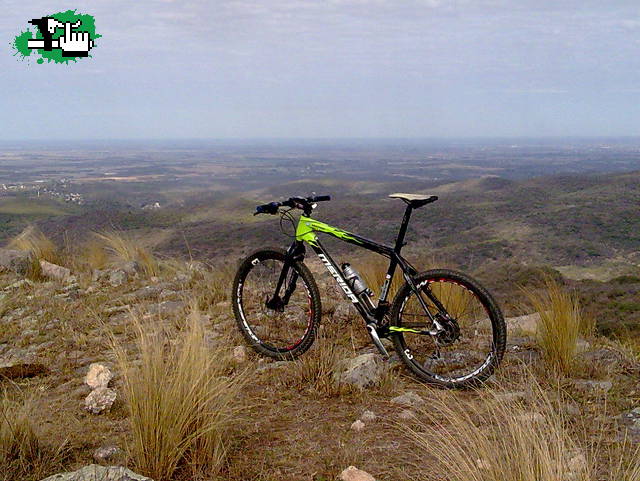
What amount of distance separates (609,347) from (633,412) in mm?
1601

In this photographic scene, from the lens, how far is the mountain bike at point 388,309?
3.78 m

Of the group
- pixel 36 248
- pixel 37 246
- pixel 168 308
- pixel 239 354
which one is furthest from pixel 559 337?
pixel 37 246

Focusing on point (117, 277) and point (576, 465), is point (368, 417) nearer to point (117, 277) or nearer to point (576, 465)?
point (576, 465)

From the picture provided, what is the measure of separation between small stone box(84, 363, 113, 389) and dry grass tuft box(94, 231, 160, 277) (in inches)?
171

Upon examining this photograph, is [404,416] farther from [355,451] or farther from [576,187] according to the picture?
[576,187]

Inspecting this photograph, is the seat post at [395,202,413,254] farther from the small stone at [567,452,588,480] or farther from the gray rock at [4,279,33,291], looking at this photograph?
the gray rock at [4,279,33,291]

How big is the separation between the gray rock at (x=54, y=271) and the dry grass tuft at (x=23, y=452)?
5.89m

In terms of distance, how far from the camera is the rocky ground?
272cm

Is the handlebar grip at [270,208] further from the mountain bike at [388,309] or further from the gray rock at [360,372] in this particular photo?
the gray rock at [360,372]

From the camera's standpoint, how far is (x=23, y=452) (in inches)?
101

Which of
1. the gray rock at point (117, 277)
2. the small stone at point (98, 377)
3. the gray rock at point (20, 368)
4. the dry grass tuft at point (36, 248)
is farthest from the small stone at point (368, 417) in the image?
the dry grass tuft at point (36, 248)

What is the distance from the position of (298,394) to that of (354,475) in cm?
118

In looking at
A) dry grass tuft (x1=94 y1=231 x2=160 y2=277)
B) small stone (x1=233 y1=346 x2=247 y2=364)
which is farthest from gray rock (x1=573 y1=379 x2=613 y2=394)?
dry grass tuft (x1=94 y1=231 x2=160 y2=277)

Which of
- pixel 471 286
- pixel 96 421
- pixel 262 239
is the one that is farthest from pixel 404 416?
pixel 262 239
